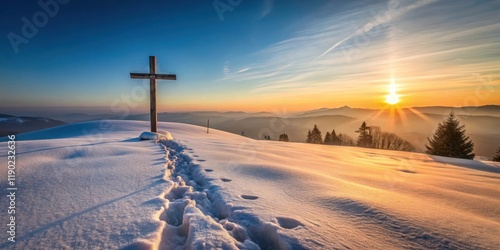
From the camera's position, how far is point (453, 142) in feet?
75.7

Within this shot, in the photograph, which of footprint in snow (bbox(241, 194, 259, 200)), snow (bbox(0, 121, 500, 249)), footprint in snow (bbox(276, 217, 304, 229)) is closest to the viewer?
snow (bbox(0, 121, 500, 249))

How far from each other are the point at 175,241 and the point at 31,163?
4187 mm

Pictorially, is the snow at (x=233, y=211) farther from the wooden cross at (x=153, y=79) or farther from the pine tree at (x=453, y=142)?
the pine tree at (x=453, y=142)

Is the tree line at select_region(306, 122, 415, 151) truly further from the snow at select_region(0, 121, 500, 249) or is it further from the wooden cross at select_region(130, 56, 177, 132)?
the snow at select_region(0, 121, 500, 249)

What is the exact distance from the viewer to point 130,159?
193 inches

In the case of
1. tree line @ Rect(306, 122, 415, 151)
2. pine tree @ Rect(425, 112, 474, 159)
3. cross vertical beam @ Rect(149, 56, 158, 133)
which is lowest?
tree line @ Rect(306, 122, 415, 151)

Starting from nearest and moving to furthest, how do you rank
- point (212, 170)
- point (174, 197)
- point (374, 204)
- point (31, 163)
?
point (374, 204), point (174, 197), point (31, 163), point (212, 170)

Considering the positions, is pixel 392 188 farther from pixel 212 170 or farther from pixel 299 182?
pixel 212 170

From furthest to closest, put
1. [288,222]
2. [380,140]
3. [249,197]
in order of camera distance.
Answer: [380,140]
[249,197]
[288,222]

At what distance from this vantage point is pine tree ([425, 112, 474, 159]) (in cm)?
2280

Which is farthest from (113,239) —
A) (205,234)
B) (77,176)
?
(77,176)

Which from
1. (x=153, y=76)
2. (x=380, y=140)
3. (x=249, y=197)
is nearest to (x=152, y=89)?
(x=153, y=76)

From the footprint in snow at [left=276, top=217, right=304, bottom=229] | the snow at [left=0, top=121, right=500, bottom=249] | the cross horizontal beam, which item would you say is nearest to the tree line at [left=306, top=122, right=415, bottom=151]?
the cross horizontal beam

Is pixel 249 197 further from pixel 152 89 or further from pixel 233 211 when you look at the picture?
pixel 152 89
